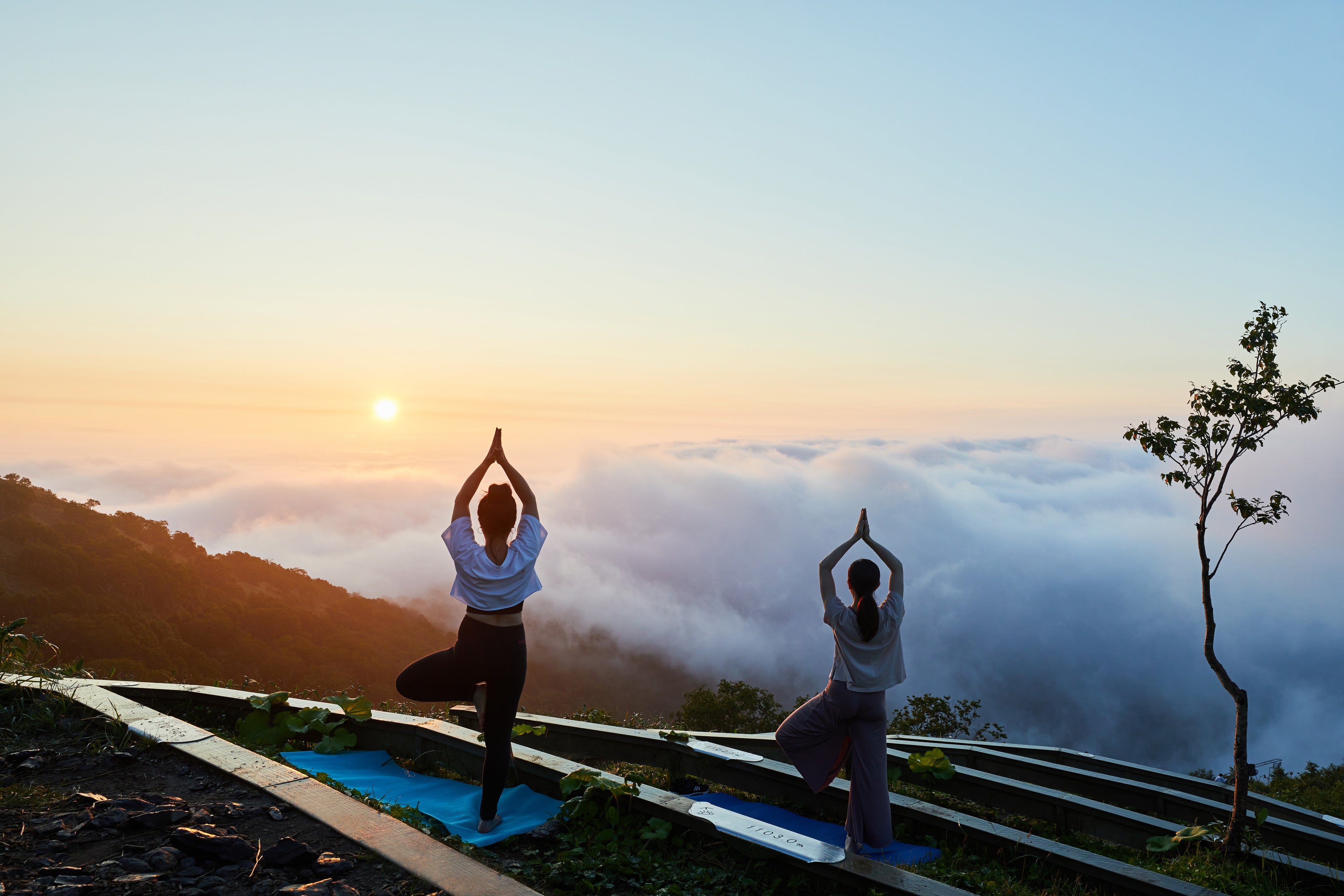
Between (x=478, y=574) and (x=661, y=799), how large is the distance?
1.67 m

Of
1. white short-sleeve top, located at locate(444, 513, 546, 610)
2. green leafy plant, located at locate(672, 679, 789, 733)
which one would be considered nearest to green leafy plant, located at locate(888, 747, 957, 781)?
white short-sleeve top, located at locate(444, 513, 546, 610)

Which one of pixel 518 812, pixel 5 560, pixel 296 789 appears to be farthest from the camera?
pixel 5 560

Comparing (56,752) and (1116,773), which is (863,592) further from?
(1116,773)

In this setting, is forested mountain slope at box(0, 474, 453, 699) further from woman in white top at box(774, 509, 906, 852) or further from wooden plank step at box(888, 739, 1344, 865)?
woman in white top at box(774, 509, 906, 852)

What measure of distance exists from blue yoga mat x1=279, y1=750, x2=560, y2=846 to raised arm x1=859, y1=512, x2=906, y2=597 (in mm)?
2578

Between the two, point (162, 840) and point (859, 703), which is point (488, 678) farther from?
point (859, 703)

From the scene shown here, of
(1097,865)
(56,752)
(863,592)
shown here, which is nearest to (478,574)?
(863,592)

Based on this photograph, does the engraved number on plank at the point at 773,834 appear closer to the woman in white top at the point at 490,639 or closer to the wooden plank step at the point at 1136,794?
the woman in white top at the point at 490,639

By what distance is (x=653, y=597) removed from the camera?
630 ft

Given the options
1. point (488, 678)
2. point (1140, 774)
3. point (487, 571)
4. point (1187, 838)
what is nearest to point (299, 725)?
point (488, 678)

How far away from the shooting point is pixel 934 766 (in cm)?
653

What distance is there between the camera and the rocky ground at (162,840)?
338 centimetres

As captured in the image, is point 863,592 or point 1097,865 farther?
point 863,592

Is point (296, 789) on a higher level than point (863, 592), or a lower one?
lower
